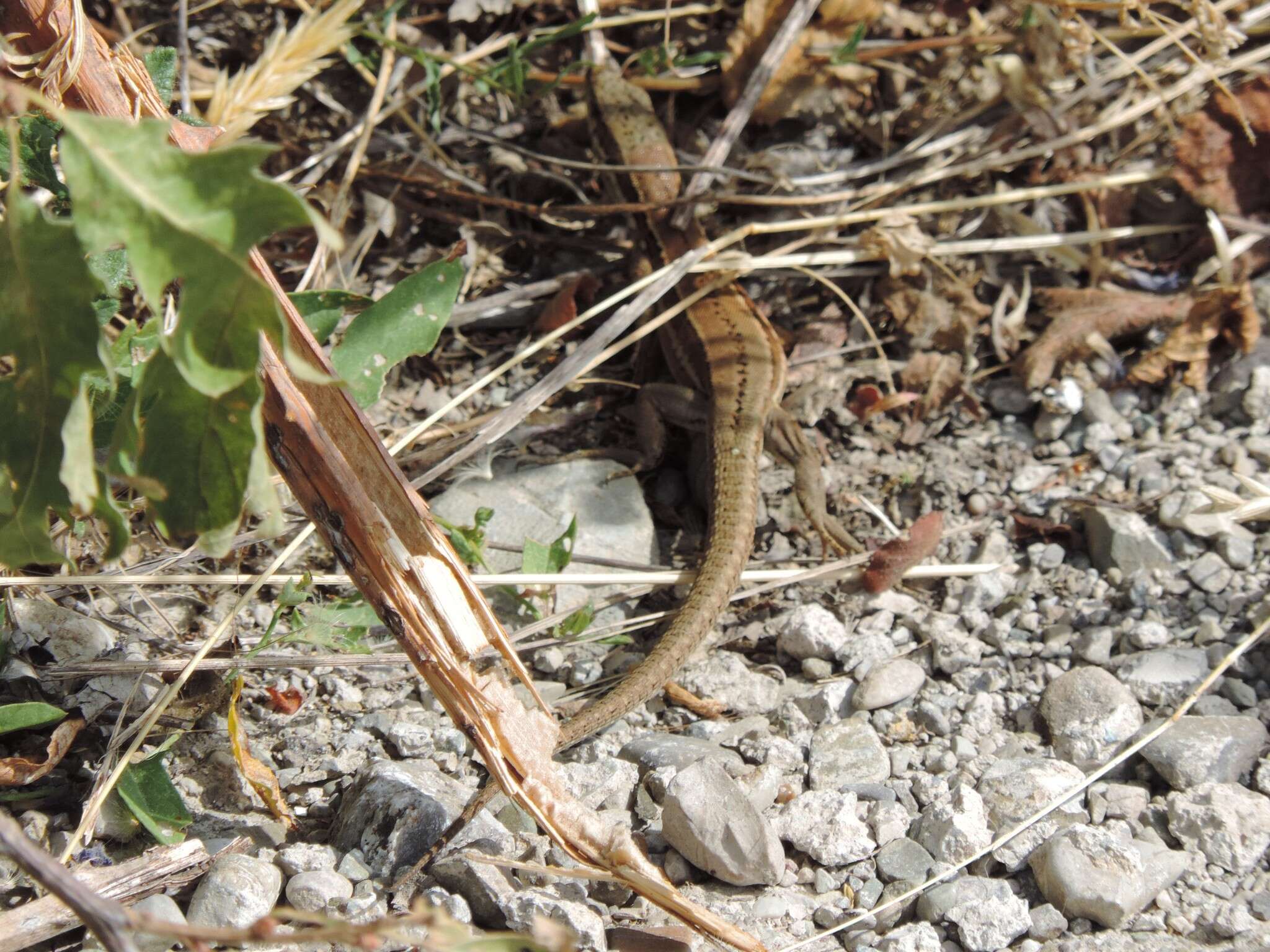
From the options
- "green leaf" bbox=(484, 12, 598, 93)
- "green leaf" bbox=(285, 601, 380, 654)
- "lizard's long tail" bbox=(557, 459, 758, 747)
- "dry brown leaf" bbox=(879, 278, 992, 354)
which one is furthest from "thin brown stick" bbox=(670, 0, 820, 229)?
"green leaf" bbox=(285, 601, 380, 654)

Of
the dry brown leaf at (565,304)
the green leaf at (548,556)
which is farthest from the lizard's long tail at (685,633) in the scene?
the dry brown leaf at (565,304)

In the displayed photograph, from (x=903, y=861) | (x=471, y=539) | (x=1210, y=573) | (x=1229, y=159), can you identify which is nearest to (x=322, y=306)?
(x=471, y=539)

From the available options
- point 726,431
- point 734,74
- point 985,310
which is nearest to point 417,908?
point 726,431

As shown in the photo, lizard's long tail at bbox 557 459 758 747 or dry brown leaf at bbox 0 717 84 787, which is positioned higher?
dry brown leaf at bbox 0 717 84 787

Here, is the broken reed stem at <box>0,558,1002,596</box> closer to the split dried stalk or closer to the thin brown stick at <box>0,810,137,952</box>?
the split dried stalk

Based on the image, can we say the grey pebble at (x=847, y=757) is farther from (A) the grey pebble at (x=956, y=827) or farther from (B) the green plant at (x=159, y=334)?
(B) the green plant at (x=159, y=334)

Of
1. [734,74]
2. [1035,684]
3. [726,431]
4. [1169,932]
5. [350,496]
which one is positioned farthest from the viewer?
[734,74]

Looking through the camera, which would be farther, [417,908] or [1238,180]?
[1238,180]

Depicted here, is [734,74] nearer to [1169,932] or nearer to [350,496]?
[350,496]
